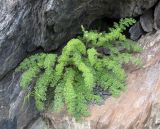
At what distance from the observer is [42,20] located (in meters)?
5.71

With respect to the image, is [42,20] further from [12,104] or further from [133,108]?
[133,108]

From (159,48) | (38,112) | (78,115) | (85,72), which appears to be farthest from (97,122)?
(159,48)

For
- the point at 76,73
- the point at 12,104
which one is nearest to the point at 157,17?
the point at 76,73

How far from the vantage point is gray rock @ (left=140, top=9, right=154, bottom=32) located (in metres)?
6.45

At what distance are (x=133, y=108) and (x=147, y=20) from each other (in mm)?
1827

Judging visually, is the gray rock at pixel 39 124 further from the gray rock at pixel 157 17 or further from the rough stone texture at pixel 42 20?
the gray rock at pixel 157 17

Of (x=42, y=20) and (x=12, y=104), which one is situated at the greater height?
(x=42, y=20)

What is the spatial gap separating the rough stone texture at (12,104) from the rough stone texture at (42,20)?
200 millimetres

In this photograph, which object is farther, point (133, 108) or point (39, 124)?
point (39, 124)

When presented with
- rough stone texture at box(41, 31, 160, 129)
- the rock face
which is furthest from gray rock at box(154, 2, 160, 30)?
rough stone texture at box(41, 31, 160, 129)

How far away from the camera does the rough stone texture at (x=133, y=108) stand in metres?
5.36

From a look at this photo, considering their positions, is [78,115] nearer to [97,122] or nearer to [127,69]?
[97,122]

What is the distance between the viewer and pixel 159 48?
6086 mm

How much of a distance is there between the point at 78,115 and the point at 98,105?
15.1 inches
